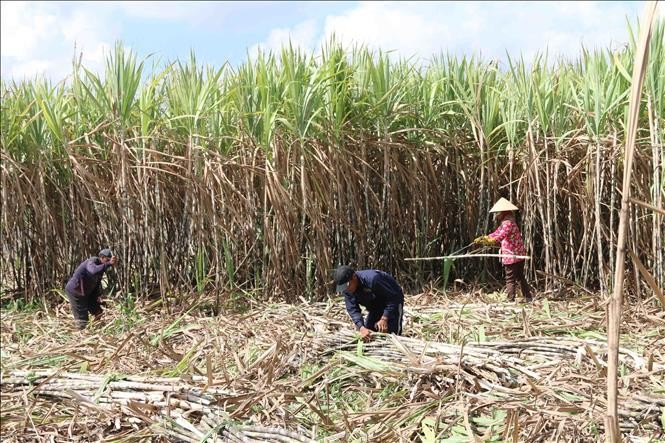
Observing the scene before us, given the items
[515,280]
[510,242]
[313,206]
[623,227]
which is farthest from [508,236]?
[623,227]

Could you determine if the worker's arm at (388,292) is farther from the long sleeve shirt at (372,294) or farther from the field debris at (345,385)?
the field debris at (345,385)

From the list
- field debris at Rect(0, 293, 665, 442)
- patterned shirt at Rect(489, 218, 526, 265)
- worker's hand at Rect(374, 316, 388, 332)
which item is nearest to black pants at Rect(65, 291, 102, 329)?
field debris at Rect(0, 293, 665, 442)

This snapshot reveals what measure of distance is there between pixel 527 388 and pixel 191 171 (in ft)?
11.3

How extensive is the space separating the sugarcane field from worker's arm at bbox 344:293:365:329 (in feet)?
0.09

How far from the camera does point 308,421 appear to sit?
3.04 meters

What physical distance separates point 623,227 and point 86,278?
527 cm

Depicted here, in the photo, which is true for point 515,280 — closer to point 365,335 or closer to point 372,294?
point 372,294

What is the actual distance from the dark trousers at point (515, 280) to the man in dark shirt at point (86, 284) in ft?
9.88

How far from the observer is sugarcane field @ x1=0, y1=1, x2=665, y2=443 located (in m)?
4.76

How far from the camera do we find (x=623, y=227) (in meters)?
0.75

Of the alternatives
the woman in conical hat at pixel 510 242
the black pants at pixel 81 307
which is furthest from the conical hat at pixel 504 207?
the black pants at pixel 81 307

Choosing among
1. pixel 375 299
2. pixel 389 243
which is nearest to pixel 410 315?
pixel 375 299

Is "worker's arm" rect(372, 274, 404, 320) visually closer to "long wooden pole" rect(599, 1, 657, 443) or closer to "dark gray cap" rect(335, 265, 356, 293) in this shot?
"dark gray cap" rect(335, 265, 356, 293)

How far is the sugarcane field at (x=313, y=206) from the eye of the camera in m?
4.76
